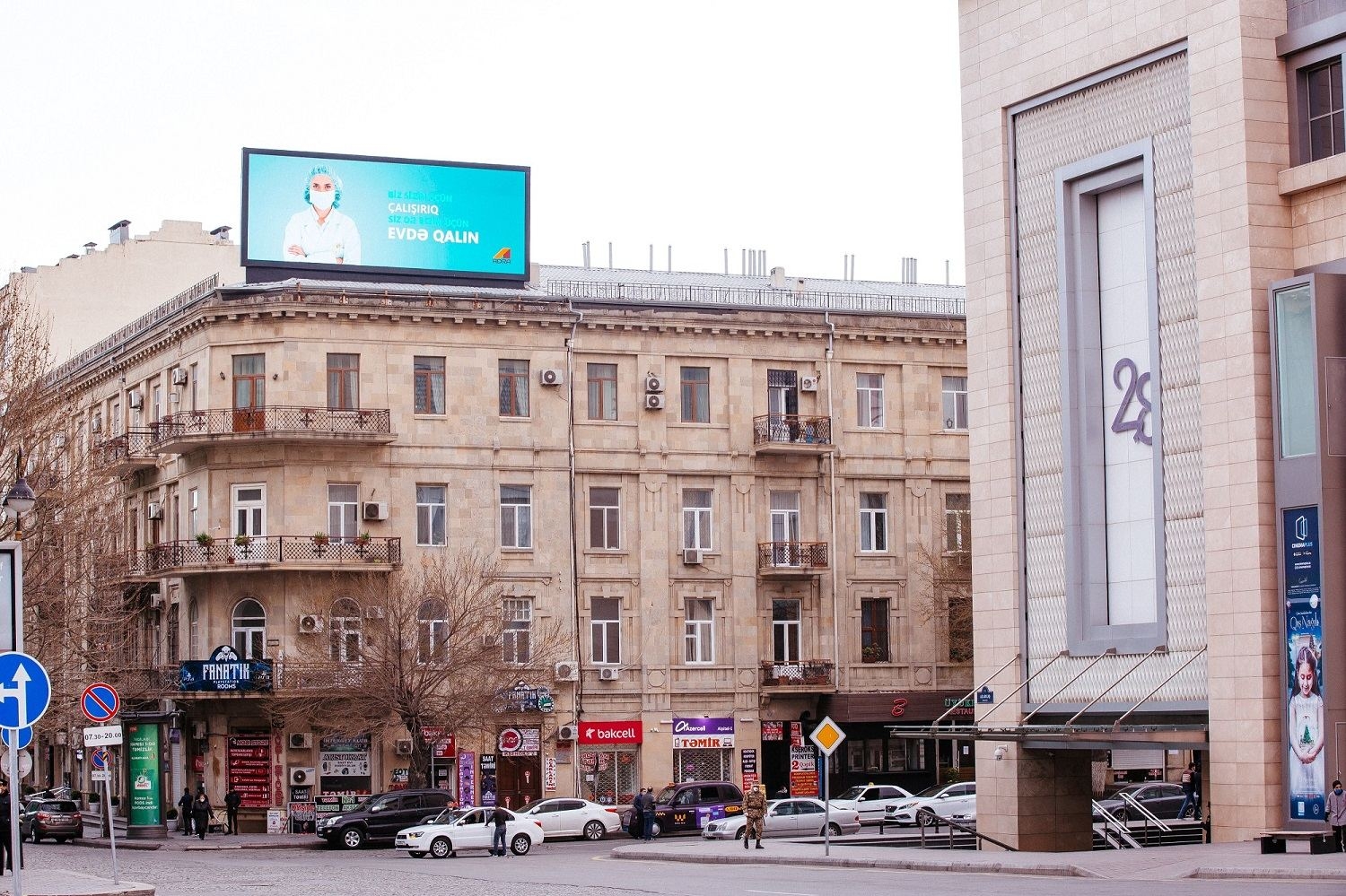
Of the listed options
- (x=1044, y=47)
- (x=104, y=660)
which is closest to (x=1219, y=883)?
(x=1044, y=47)

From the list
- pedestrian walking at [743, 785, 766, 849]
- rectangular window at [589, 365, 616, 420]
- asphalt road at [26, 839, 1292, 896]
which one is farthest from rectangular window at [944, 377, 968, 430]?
pedestrian walking at [743, 785, 766, 849]

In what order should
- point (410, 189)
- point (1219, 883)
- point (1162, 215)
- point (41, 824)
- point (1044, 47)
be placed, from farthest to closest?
point (410, 189) → point (41, 824) → point (1044, 47) → point (1162, 215) → point (1219, 883)

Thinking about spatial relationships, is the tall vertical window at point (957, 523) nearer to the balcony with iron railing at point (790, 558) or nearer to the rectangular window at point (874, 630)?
the rectangular window at point (874, 630)

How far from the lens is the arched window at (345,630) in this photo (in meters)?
51.9

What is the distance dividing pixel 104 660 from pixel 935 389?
26.6m

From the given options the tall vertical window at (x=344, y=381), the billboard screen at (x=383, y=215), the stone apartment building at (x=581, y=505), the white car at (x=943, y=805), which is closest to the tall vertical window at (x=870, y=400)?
the stone apartment building at (x=581, y=505)

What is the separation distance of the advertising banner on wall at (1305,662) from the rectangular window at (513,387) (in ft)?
91.5

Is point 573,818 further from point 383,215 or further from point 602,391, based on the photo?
point 383,215

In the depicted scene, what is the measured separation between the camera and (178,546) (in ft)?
178

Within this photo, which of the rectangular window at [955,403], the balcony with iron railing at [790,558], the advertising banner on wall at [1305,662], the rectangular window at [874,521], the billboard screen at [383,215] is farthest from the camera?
the rectangular window at [955,403]

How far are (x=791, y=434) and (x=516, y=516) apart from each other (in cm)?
838

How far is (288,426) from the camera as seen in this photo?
2090 inches

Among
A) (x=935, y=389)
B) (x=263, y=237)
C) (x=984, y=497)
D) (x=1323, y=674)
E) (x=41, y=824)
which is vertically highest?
(x=263, y=237)

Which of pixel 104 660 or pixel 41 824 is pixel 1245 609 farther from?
pixel 41 824
